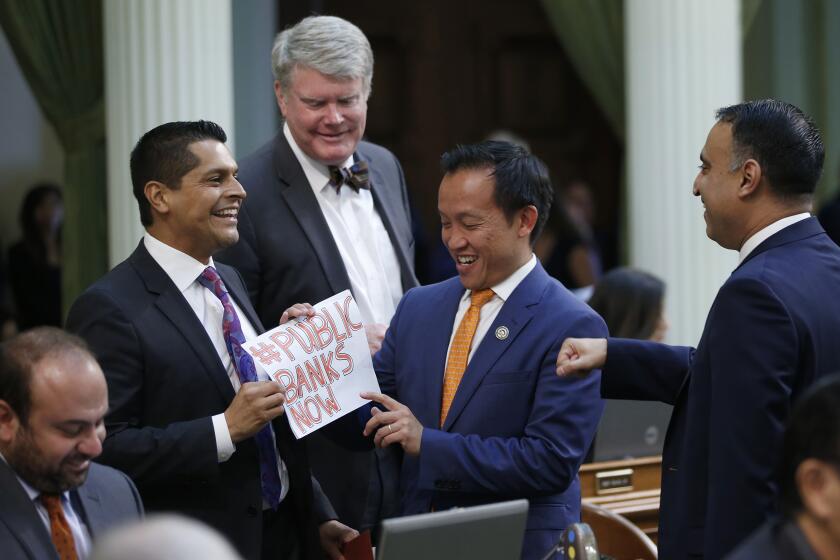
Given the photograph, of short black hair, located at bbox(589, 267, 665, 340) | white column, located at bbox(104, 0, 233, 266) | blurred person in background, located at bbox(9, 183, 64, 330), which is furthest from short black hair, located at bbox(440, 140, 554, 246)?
Answer: blurred person in background, located at bbox(9, 183, 64, 330)

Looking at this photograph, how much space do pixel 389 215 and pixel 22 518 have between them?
176 centimetres

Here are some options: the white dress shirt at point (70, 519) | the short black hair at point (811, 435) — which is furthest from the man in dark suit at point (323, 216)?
the short black hair at point (811, 435)

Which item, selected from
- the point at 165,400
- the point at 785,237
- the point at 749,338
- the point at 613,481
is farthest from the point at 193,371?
the point at 613,481

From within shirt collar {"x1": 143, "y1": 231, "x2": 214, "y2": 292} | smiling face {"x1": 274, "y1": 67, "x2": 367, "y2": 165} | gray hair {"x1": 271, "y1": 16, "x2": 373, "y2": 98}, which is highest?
gray hair {"x1": 271, "y1": 16, "x2": 373, "y2": 98}

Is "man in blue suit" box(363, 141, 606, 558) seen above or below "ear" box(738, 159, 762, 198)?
below

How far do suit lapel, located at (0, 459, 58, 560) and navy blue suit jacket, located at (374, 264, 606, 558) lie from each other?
0.87 m

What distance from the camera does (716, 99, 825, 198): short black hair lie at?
117 inches

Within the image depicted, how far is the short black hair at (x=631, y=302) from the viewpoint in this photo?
5.15 metres

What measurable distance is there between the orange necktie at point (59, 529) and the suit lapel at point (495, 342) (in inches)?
35.6

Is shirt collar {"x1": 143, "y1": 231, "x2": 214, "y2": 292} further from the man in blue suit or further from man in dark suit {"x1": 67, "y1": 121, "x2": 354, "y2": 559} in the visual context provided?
the man in blue suit

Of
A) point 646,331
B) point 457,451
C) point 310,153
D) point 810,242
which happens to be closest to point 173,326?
point 457,451

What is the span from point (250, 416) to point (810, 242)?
128 centimetres

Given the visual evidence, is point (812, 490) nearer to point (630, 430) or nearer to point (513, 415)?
point (513, 415)

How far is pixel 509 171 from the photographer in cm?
332
